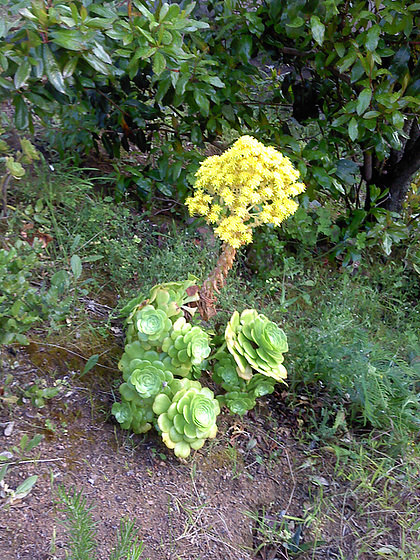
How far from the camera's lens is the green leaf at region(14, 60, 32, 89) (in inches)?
72.1

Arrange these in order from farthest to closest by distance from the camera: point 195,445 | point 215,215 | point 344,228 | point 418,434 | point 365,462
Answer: point 344,228
point 418,434
point 365,462
point 215,215
point 195,445

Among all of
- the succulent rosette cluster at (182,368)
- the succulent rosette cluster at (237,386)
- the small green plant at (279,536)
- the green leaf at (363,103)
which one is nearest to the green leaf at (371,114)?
the green leaf at (363,103)

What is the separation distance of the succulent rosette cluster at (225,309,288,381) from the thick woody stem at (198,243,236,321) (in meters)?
0.26

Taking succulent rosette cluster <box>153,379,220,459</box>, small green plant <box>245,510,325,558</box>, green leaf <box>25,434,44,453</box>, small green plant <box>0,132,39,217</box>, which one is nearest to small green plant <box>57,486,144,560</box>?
green leaf <box>25,434,44,453</box>

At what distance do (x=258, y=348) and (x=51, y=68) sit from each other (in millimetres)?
1312

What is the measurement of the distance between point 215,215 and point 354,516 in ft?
A: 4.10

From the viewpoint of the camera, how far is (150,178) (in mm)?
2807

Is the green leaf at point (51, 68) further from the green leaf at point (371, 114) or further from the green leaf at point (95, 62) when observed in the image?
the green leaf at point (371, 114)

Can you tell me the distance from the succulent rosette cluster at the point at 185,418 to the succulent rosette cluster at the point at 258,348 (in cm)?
20

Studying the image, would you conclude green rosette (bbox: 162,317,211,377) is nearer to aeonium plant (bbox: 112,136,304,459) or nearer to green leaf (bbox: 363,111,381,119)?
aeonium plant (bbox: 112,136,304,459)

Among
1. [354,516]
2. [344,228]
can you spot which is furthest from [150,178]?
[354,516]

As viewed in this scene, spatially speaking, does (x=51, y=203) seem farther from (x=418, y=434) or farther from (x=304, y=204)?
(x=418, y=434)

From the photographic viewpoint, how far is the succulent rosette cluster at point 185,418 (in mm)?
1707

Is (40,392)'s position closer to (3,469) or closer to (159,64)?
(3,469)
